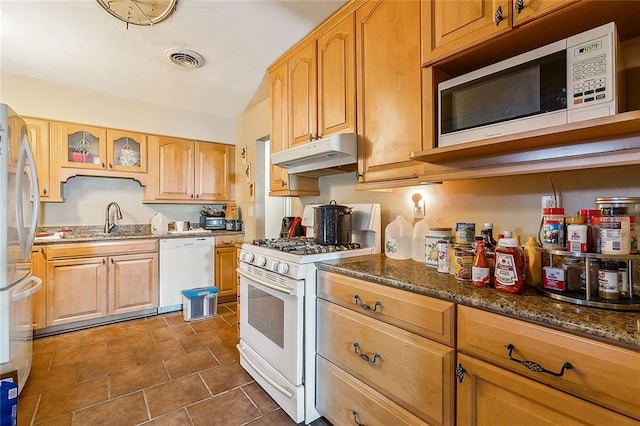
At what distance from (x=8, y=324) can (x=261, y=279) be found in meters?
1.46

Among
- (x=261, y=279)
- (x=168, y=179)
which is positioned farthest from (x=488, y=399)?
(x=168, y=179)

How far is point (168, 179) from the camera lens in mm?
3684

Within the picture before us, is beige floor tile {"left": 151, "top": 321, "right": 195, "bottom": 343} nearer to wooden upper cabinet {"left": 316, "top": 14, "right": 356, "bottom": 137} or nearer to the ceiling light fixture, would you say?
wooden upper cabinet {"left": 316, "top": 14, "right": 356, "bottom": 137}

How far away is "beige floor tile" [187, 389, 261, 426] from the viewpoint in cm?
165

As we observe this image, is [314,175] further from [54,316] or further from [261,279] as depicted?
[54,316]

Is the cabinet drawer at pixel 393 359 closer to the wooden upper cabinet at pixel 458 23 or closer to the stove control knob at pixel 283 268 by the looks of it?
the stove control knob at pixel 283 268

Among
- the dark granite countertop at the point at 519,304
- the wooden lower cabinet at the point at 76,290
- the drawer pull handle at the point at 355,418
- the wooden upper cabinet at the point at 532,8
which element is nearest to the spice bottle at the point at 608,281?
the dark granite countertop at the point at 519,304

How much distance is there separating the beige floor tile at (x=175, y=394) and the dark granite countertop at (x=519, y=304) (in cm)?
128

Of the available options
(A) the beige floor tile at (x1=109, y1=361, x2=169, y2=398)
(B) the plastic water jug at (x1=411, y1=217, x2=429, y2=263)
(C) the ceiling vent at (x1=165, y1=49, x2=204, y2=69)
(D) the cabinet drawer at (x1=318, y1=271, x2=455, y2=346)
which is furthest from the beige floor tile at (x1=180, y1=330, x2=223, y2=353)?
(C) the ceiling vent at (x1=165, y1=49, x2=204, y2=69)

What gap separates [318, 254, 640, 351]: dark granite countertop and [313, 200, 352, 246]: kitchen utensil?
1.43 ft

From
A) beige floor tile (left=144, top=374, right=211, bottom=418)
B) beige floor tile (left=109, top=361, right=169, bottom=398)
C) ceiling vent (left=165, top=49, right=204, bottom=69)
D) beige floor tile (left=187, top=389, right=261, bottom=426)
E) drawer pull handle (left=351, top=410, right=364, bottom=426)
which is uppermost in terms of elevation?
ceiling vent (left=165, top=49, right=204, bottom=69)

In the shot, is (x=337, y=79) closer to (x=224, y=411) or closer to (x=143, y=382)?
(x=224, y=411)

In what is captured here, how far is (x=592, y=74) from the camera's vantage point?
36.5 inches

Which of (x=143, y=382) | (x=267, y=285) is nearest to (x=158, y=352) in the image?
(x=143, y=382)
